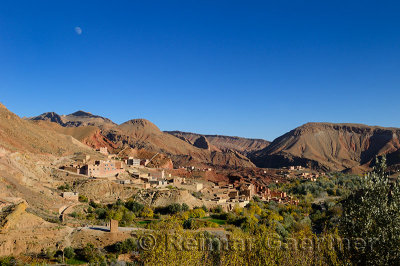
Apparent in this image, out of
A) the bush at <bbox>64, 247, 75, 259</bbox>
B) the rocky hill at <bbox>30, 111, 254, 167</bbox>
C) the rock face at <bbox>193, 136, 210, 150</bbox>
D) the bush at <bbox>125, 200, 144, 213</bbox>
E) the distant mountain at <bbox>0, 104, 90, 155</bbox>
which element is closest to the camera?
the bush at <bbox>64, 247, 75, 259</bbox>

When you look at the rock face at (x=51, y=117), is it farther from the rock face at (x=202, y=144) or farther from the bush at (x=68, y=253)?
the bush at (x=68, y=253)

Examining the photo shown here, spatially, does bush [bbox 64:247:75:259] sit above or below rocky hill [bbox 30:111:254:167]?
below

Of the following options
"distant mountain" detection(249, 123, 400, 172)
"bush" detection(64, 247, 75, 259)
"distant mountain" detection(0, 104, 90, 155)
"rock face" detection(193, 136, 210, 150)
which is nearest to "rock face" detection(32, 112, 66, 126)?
"rock face" detection(193, 136, 210, 150)

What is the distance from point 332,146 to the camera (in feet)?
458

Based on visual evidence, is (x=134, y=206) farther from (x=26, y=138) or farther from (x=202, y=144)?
(x=202, y=144)

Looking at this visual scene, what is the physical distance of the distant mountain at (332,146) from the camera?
121688 mm

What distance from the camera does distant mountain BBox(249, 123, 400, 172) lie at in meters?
122

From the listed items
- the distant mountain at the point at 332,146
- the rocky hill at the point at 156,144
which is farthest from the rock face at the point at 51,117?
the distant mountain at the point at 332,146

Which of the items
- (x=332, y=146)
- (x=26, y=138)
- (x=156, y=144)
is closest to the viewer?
(x=26, y=138)

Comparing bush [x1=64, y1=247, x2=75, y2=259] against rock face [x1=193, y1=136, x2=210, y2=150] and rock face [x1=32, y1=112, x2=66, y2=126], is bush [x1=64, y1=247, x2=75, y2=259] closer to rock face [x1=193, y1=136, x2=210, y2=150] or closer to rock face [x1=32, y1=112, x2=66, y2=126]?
rock face [x1=193, y1=136, x2=210, y2=150]

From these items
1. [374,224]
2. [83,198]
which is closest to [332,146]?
[83,198]

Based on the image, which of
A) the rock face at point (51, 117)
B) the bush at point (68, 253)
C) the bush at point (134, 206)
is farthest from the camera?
the rock face at point (51, 117)

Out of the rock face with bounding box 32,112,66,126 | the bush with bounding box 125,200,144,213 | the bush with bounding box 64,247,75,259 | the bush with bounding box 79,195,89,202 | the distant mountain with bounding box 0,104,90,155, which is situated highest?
the rock face with bounding box 32,112,66,126

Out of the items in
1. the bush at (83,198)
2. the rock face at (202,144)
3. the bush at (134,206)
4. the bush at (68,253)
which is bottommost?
the bush at (68,253)
